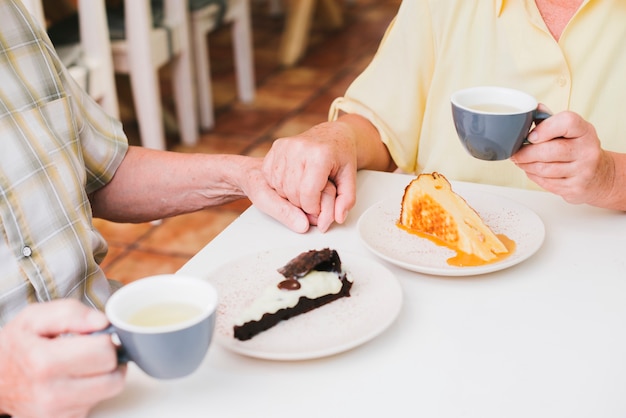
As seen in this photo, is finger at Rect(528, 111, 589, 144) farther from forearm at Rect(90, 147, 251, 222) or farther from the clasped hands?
forearm at Rect(90, 147, 251, 222)

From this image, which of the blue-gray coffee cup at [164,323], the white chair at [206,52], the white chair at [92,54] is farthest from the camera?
the white chair at [206,52]

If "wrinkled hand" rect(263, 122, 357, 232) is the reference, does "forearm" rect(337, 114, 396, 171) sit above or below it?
below

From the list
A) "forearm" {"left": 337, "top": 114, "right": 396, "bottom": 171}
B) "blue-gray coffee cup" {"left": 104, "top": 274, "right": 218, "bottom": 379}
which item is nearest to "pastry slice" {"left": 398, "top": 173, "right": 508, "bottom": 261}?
"forearm" {"left": 337, "top": 114, "right": 396, "bottom": 171}

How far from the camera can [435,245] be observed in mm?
1014

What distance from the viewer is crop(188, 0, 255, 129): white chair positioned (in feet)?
10.8

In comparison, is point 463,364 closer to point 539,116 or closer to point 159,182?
point 539,116

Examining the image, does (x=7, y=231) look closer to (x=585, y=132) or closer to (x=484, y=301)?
(x=484, y=301)

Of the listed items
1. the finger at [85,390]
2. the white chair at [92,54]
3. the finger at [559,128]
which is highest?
the finger at [559,128]

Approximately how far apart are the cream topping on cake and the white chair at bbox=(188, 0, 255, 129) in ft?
8.32

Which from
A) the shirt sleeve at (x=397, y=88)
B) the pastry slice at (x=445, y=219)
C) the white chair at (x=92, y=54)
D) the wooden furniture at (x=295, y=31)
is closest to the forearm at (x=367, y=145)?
the shirt sleeve at (x=397, y=88)

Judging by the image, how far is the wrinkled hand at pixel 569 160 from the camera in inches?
38.9

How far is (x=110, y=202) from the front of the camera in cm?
126

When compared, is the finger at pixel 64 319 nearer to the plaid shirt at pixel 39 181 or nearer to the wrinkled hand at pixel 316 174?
the plaid shirt at pixel 39 181

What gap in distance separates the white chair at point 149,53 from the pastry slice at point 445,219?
6.49 ft
